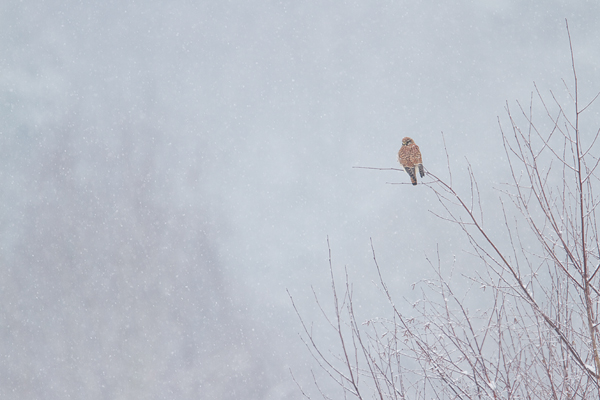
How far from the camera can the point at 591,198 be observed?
3.55 m

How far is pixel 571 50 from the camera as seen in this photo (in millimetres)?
2852

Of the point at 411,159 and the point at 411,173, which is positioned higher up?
the point at 411,159

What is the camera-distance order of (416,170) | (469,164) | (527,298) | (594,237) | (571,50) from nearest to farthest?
(571,50)
(527,298)
(469,164)
(594,237)
(416,170)

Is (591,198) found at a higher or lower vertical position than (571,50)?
lower

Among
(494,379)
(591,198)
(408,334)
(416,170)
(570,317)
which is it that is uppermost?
(416,170)

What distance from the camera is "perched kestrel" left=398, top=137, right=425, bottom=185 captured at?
13.3 feet

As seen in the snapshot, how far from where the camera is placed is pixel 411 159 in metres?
4.12

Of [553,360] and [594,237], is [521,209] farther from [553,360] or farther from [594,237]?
[553,360]

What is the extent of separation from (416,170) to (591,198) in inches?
52.3

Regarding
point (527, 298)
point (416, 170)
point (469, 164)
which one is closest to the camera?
point (527, 298)

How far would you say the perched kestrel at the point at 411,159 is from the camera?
405cm

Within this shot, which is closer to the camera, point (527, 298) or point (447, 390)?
point (527, 298)

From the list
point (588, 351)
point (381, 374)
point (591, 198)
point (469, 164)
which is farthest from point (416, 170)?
point (588, 351)

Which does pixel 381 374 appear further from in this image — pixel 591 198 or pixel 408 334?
pixel 591 198
